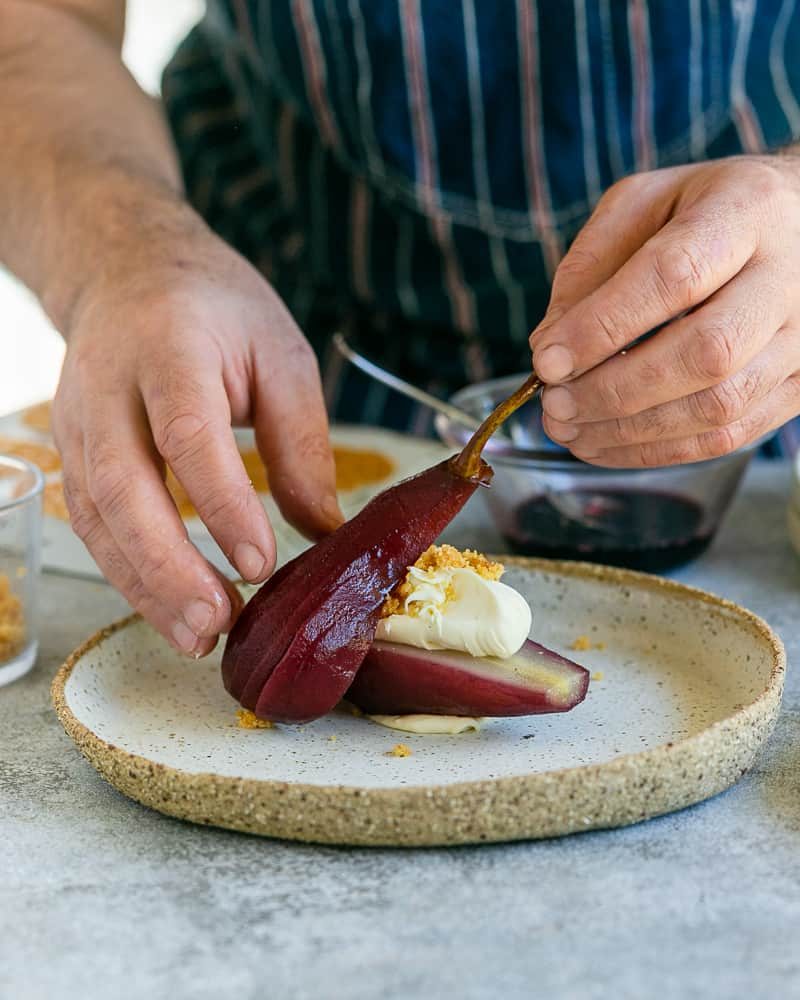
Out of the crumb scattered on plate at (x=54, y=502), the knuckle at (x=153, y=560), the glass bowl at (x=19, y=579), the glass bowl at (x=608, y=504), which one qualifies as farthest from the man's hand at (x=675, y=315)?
the crumb scattered on plate at (x=54, y=502)

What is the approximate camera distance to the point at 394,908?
2.85 feet

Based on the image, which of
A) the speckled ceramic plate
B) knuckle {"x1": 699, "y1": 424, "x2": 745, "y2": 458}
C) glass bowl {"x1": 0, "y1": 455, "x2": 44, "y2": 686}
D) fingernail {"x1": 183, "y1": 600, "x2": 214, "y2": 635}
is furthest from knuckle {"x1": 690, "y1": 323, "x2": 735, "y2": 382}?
glass bowl {"x1": 0, "y1": 455, "x2": 44, "y2": 686}

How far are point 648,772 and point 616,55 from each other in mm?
1052

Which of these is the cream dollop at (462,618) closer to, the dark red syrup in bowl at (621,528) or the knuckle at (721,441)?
the knuckle at (721,441)

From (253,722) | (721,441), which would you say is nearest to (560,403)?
(721,441)

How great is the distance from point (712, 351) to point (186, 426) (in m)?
0.44

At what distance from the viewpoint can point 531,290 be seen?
1.79 m

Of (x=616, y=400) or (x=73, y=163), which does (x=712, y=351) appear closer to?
(x=616, y=400)

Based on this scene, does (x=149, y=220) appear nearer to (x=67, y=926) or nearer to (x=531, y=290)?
(x=531, y=290)

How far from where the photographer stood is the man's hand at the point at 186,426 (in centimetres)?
110

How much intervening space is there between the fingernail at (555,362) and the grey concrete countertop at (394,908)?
1.17 ft

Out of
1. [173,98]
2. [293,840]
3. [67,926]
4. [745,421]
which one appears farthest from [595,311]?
[173,98]

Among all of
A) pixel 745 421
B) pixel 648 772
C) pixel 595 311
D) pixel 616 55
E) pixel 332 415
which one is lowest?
pixel 332 415

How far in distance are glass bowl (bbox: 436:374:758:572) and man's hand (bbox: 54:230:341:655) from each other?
274 millimetres
